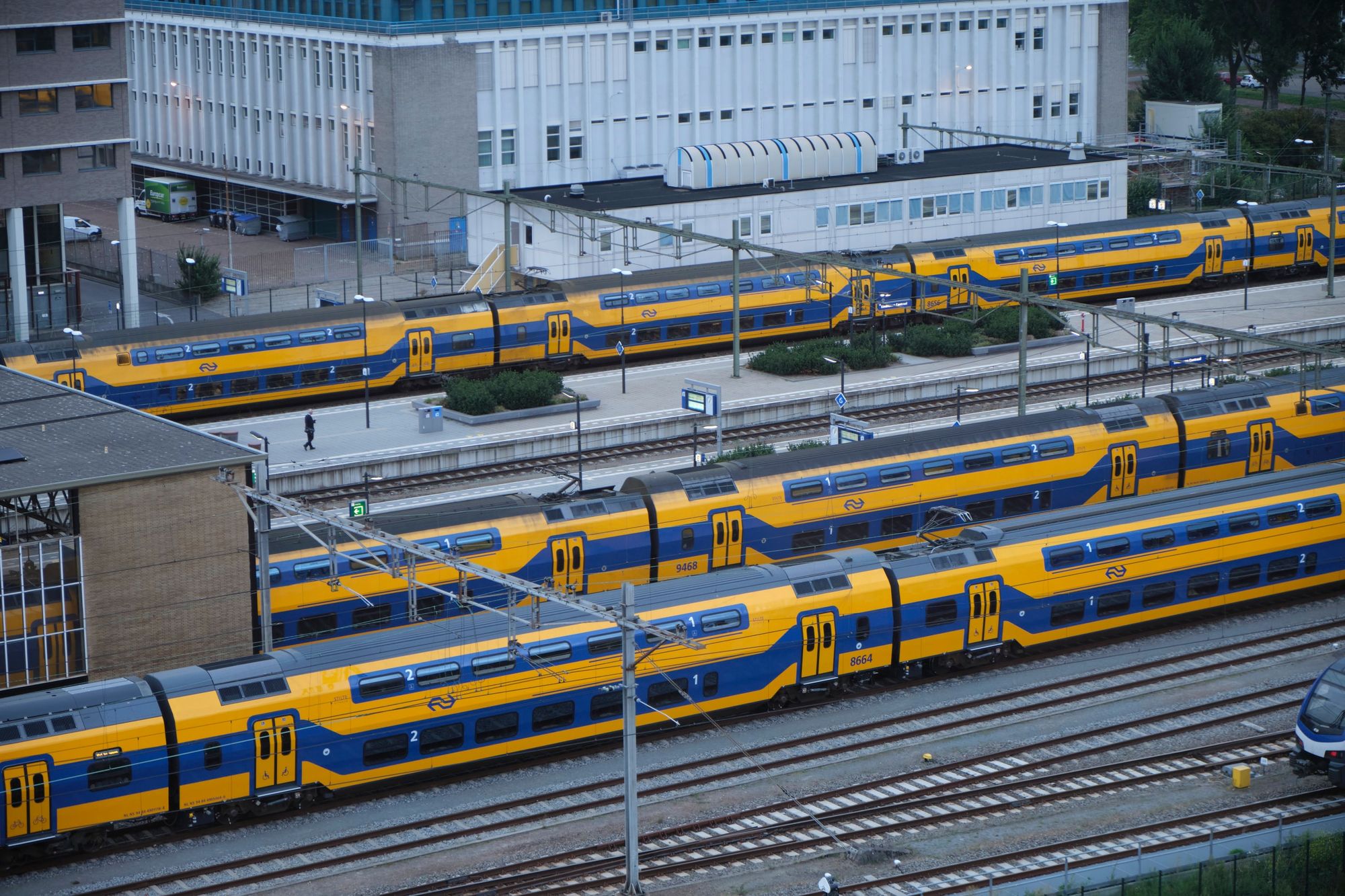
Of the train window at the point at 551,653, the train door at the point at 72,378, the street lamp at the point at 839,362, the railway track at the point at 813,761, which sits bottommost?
the railway track at the point at 813,761

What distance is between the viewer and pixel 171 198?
335ft

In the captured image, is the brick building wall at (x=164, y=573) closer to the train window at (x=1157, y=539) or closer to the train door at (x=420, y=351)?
the train window at (x=1157, y=539)

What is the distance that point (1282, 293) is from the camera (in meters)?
80.8

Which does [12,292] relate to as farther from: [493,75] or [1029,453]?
[1029,453]

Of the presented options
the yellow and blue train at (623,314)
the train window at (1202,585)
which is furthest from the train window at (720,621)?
the yellow and blue train at (623,314)

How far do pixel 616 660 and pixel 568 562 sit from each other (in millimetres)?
6699

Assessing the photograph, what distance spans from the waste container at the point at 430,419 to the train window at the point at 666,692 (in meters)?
25.0

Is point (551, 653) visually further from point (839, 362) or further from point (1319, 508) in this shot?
point (839, 362)

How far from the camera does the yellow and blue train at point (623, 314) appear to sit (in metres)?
60.7

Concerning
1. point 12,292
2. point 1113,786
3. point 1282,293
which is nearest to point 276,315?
point 12,292

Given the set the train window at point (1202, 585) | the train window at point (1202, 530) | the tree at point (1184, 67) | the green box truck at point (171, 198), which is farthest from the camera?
the tree at point (1184, 67)

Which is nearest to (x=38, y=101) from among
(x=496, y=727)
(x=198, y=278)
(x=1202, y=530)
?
(x=198, y=278)

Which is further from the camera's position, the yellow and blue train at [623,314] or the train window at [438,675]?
the yellow and blue train at [623,314]

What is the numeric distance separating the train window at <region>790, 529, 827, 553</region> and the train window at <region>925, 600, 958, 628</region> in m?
6.74
